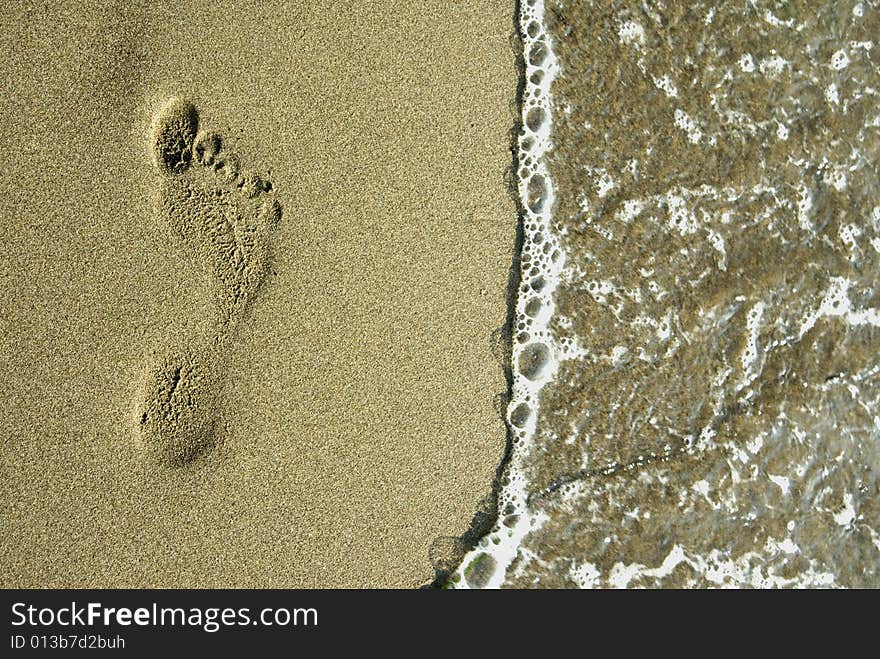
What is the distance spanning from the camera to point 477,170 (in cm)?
262

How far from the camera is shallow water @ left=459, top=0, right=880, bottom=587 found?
270 cm

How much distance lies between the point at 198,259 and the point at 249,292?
0.22m

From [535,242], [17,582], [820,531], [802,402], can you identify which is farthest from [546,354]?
[17,582]

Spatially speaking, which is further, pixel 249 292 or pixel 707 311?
pixel 707 311

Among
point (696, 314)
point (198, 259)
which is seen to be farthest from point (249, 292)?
point (696, 314)

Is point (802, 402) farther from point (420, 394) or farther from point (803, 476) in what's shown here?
point (420, 394)

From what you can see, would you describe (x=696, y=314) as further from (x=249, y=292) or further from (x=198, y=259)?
(x=198, y=259)

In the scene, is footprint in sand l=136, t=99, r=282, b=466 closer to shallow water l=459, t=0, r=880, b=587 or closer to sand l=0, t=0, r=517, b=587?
sand l=0, t=0, r=517, b=587

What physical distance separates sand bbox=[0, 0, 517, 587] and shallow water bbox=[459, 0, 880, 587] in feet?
1.00

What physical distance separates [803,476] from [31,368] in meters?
3.08

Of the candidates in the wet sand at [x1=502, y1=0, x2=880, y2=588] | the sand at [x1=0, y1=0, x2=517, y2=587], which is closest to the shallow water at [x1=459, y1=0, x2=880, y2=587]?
the wet sand at [x1=502, y1=0, x2=880, y2=588]

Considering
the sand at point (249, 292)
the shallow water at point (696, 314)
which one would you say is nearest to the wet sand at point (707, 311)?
the shallow water at point (696, 314)

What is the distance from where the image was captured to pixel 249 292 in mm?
2512

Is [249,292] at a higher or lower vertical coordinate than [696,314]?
lower
